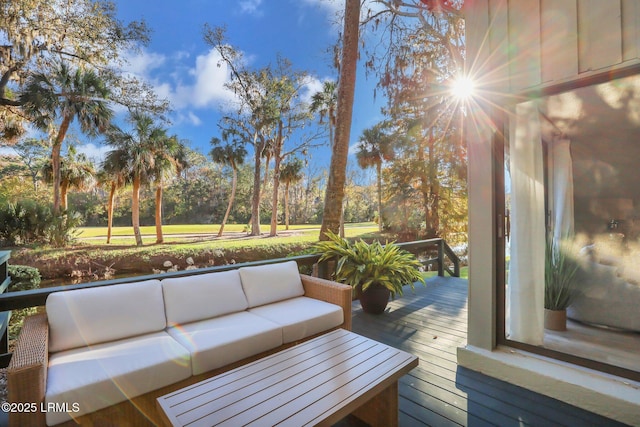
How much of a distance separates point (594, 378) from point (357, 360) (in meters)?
1.67

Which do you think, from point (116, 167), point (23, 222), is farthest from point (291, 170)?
point (23, 222)

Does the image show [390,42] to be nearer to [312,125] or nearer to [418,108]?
[418,108]

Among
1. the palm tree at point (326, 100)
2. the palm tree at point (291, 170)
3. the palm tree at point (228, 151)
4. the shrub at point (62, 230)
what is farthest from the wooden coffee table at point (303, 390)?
the palm tree at point (228, 151)

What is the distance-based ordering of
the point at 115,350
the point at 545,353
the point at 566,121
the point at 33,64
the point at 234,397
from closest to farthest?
1. the point at 234,397
2. the point at 115,350
3. the point at 545,353
4. the point at 566,121
5. the point at 33,64

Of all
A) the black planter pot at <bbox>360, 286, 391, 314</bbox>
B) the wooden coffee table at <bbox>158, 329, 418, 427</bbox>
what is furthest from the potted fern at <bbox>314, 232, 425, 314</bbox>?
the wooden coffee table at <bbox>158, 329, 418, 427</bbox>

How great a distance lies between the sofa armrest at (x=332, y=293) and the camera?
9.62 feet

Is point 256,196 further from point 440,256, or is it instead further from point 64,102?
point 440,256

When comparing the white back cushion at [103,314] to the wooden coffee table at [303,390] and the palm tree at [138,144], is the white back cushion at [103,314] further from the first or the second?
the palm tree at [138,144]

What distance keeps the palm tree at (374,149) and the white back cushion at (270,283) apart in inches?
536

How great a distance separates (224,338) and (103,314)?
893mm

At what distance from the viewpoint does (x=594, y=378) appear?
6.48 ft

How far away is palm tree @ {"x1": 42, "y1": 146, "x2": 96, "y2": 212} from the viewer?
12438mm

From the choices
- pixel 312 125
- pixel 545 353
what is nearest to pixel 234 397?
pixel 545 353

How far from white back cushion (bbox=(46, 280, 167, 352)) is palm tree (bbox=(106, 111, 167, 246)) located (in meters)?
12.8
